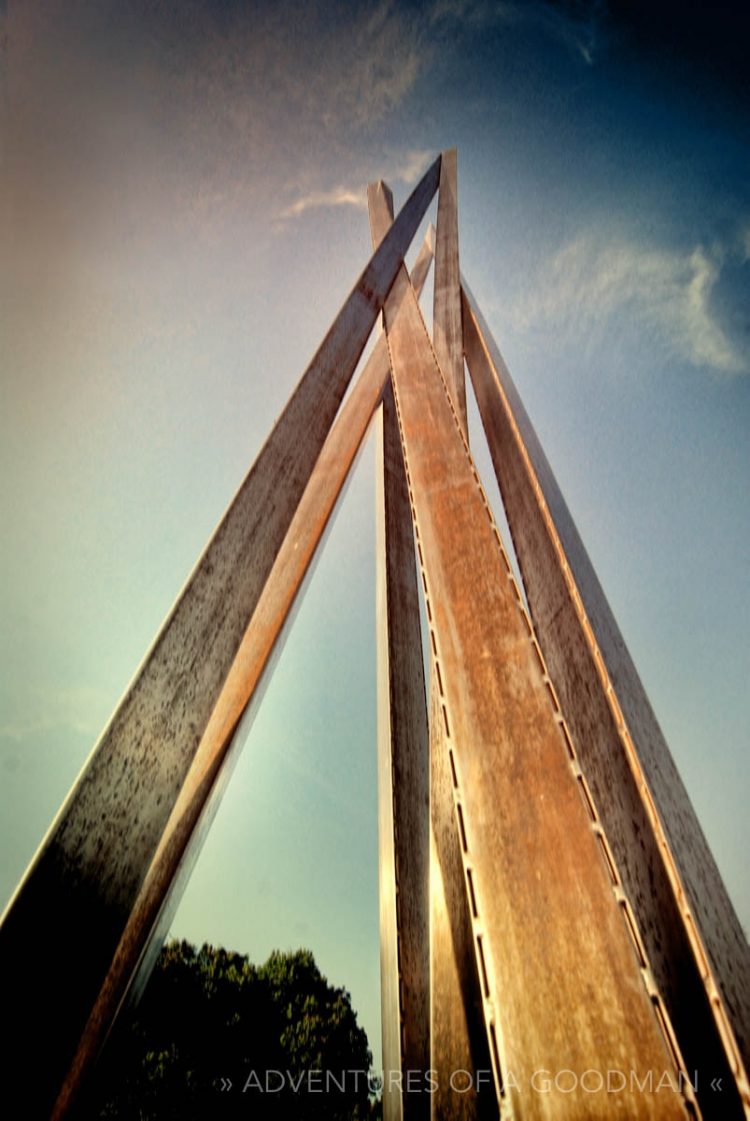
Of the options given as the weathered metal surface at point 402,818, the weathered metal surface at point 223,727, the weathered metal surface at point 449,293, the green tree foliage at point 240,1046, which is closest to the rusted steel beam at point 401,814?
the weathered metal surface at point 402,818

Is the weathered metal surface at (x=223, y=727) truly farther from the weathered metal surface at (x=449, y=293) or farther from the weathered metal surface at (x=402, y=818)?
the weathered metal surface at (x=449, y=293)

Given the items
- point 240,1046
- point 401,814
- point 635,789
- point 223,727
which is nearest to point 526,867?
point 635,789

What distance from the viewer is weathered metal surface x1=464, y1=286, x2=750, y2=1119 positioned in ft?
6.68

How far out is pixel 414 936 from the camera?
454 centimetres

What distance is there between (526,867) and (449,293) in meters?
7.00

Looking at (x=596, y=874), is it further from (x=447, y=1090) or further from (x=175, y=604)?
(x=447, y=1090)

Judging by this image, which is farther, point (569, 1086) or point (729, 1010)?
point (729, 1010)

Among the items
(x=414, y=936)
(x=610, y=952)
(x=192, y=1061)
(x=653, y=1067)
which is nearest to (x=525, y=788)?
(x=610, y=952)

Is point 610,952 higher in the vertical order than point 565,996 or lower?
higher

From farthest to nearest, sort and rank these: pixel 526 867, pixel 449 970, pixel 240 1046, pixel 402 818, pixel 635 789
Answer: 1. pixel 240 1046
2. pixel 402 818
3. pixel 449 970
4. pixel 635 789
5. pixel 526 867

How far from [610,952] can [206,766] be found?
10.1ft

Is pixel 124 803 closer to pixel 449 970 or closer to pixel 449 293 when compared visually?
pixel 449 970

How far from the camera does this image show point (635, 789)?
8.88 feet

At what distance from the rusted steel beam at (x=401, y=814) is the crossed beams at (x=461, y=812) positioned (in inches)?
1.2
